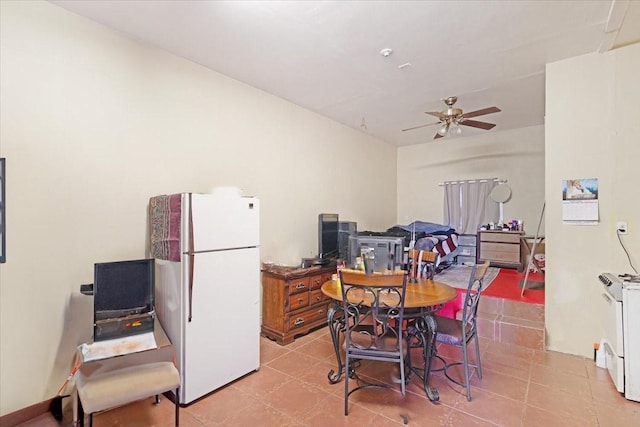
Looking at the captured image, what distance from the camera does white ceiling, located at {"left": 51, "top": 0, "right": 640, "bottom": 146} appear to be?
2285mm

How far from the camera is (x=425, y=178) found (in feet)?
22.0

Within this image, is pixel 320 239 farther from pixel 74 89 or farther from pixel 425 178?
pixel 425 178

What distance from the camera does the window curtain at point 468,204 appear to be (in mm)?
6070

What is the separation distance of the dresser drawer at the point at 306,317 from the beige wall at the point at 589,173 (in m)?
2.43

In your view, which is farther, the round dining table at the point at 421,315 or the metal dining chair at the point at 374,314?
the round dining table at the point at 421,315

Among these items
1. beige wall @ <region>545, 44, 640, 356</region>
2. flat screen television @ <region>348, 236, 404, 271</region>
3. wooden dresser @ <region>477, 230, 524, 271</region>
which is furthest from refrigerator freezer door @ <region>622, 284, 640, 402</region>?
wooden dresser @ <region>477, 230, 524, 271</region>

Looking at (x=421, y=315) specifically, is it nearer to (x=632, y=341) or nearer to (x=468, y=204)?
(x=632, y=341)

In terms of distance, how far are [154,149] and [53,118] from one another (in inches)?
28.4

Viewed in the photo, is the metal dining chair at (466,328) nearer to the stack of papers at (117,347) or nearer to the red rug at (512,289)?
the red rug at (512,289)

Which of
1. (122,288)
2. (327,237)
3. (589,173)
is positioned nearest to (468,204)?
(589,173)

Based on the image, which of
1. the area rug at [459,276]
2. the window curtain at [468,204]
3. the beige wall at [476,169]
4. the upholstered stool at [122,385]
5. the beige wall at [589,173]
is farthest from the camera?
the window curtain at [468,204]

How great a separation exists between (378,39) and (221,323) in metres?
2.76

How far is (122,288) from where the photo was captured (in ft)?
7.33

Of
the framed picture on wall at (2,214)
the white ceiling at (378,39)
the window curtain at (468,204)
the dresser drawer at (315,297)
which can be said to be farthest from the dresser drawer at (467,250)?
the framed picture on wall at (2,214)
